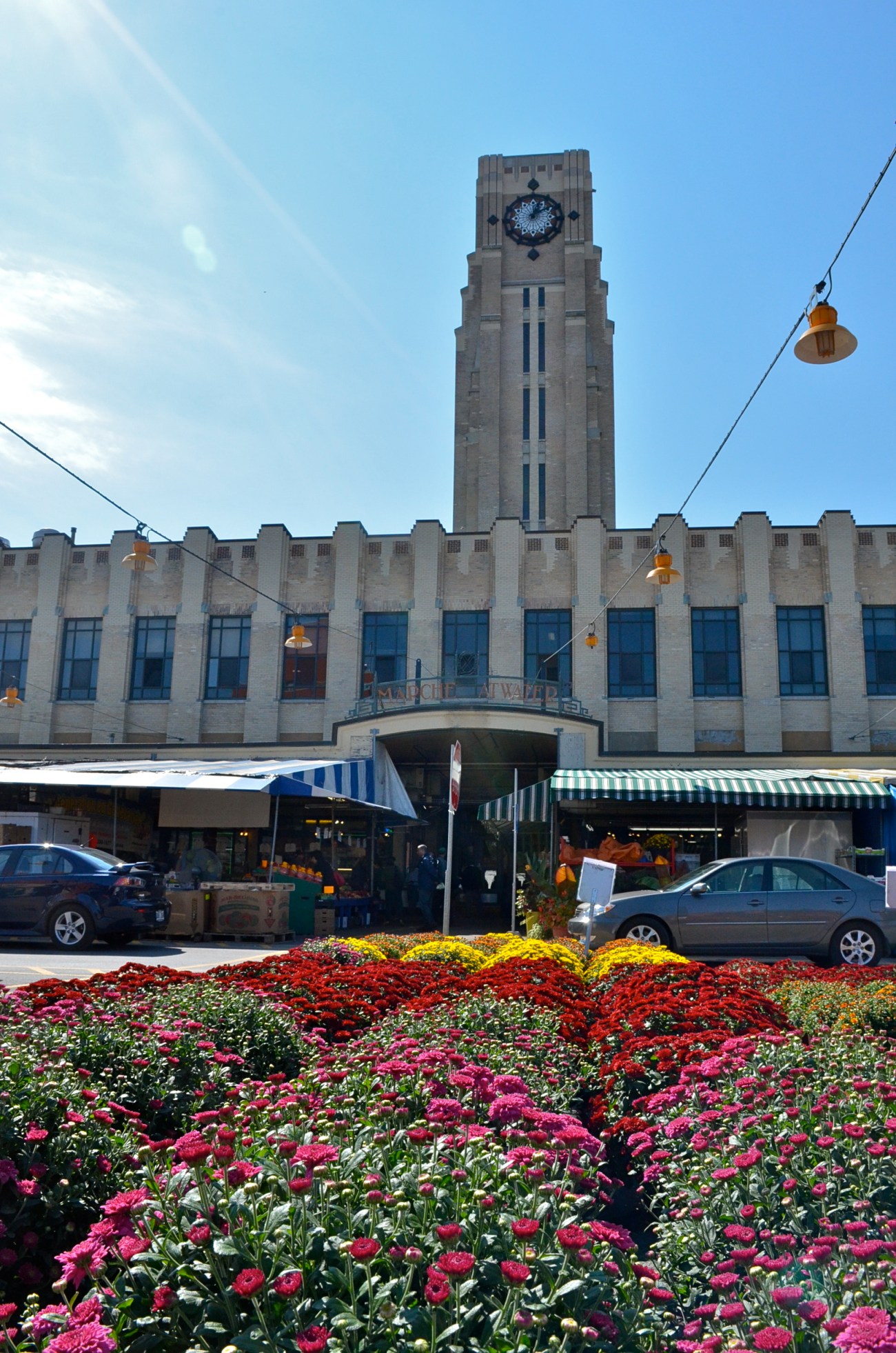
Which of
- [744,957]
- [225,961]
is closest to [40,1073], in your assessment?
[225,961]

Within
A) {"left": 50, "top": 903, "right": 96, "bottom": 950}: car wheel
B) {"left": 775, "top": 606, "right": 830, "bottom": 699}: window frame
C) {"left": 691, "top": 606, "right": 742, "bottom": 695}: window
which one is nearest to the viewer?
{"left": 50, "top": 903, "right": 96, "bottom": 950}: car wheel

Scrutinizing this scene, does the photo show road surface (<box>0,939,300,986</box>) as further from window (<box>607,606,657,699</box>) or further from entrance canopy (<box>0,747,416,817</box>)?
window (<box>607,606,657,699</box>)

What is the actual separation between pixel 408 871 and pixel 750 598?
1226cm

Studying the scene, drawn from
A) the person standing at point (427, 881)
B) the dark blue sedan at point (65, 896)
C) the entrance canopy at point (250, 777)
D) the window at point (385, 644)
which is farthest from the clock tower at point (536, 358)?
the dark blue sedan at point (65, 896)

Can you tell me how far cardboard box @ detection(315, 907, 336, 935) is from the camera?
20.6 m

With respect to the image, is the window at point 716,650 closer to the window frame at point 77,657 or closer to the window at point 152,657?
the window at point 152,657

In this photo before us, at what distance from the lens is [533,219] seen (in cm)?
5322

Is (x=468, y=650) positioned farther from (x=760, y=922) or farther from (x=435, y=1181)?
(x=435, y=1181)

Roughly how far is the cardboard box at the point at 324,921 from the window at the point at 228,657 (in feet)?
40.1

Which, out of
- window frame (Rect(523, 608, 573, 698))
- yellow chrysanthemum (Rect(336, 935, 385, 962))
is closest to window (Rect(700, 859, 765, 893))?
yellow chrysanthemum (Rect(336, 935, 385, 962))

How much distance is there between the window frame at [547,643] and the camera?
1193 inches

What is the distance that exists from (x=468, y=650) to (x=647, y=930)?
17.5 m

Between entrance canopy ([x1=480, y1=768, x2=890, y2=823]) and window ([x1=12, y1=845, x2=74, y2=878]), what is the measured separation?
818 centimetres

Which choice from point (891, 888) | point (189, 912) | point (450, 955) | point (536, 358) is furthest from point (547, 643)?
point (536, 358)
